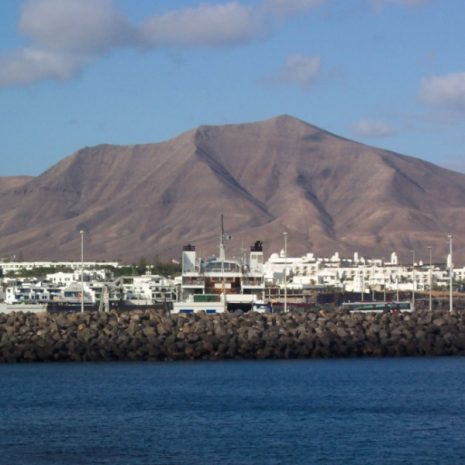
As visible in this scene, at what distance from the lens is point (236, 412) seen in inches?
1679

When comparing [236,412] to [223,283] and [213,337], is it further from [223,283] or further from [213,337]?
[223,283]

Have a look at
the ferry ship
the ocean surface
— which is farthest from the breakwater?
the ferry ship

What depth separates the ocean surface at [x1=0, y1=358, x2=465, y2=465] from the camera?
3494 centimetres

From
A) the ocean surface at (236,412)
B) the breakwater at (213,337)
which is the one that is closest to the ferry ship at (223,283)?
the breakwater at (213,337)

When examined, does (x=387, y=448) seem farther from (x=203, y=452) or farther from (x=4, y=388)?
(x=4, y=388)

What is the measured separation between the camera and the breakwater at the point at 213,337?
189 ft

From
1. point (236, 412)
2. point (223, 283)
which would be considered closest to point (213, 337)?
point (236, 412)

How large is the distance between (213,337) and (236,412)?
52.8ft

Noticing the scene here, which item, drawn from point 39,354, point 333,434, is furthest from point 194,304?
point 333,434

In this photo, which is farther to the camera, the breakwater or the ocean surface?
the breakwater

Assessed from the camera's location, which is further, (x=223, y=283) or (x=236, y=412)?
(x=223, y=283)

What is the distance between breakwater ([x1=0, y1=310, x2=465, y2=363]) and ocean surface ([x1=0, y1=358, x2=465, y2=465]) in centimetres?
133

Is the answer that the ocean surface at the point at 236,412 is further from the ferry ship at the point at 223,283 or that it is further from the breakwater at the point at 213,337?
the ferry ship at the point at 223,283

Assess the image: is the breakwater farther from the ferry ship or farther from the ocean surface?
the ferry ship
